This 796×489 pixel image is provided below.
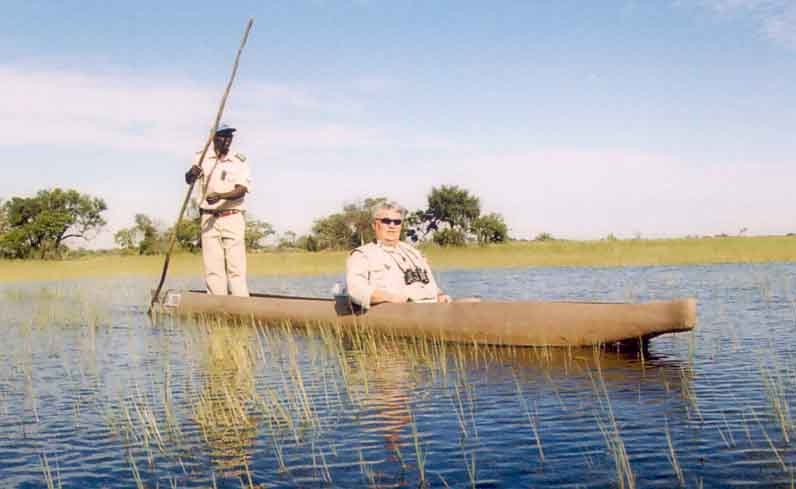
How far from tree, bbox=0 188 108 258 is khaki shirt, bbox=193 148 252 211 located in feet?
172

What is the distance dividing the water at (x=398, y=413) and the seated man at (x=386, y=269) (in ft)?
2.07

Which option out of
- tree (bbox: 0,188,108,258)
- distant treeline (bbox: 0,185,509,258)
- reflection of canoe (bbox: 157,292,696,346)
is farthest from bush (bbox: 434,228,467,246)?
reflection of canoe (bbox: 157,292,696,346)

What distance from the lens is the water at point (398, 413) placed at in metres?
5.30

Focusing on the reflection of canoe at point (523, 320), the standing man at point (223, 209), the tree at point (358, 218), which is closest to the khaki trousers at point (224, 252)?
the standing man at point (223, 209)

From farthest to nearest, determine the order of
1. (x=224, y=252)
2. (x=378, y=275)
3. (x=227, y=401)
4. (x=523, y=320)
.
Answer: (x=224, y=252)
(x=378, y=275)
(x=523, y=320)
(x=227, y=401)

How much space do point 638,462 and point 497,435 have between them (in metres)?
1.12

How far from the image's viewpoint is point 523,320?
32.8 feet

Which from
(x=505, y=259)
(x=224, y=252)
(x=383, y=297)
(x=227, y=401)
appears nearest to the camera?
(x=227, y=401)

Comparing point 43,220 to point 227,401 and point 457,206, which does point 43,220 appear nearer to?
point 457,206

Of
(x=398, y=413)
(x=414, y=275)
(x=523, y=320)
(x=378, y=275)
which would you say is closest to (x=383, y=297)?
(x=378, y=275)

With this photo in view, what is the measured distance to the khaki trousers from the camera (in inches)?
598

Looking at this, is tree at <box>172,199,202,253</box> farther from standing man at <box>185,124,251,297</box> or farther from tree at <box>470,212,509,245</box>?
standing man at <box>185,124,251,297</box>

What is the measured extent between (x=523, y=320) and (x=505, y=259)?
29481mm

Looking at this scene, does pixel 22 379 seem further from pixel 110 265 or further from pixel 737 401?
pixel 110 265
